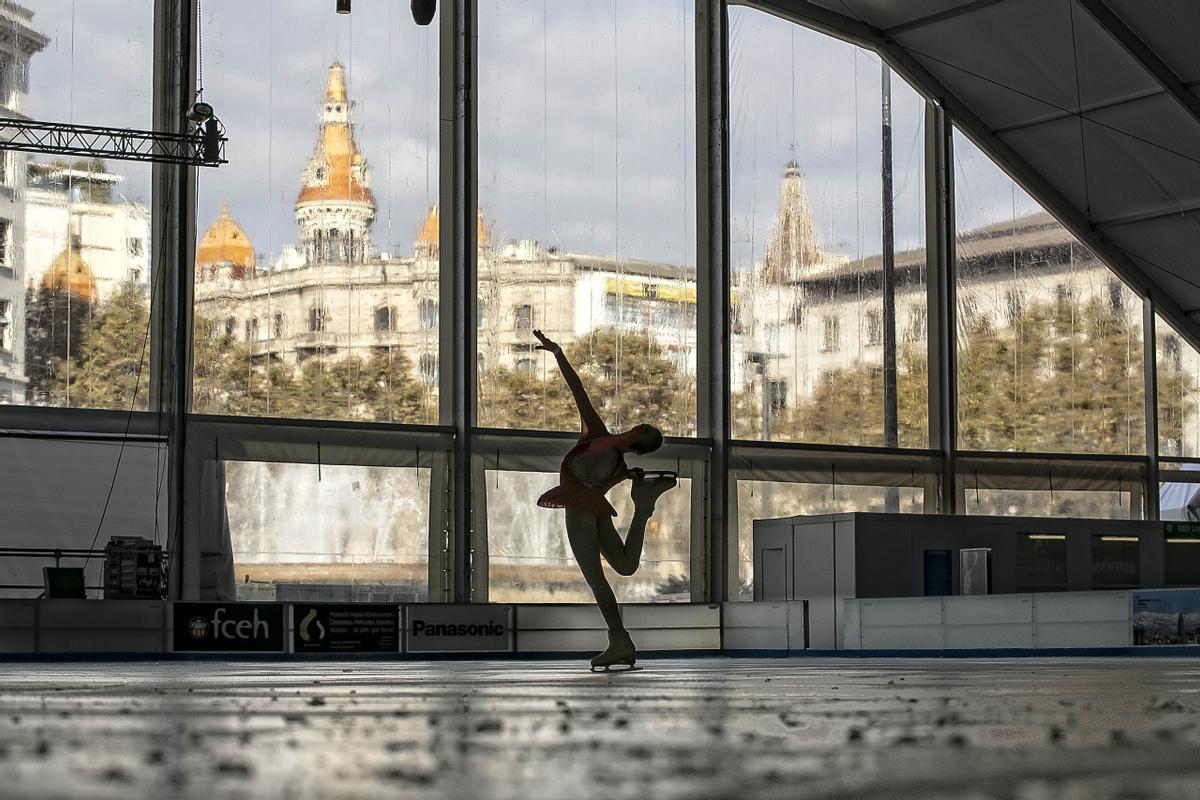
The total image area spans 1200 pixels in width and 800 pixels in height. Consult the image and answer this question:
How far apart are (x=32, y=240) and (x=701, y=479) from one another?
11285mm

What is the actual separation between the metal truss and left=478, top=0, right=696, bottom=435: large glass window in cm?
502

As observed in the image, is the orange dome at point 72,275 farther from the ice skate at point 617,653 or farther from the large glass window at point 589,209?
the ice skate at point 617,653

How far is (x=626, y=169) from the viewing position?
27047mm

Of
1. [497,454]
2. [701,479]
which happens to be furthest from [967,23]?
[497,454]

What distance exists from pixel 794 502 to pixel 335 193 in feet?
31.2

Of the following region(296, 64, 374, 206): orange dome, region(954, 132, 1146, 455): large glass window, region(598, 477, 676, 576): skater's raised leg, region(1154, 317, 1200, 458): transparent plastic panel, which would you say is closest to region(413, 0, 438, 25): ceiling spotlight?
region(598, 477, 676, 576): skater's raised leg

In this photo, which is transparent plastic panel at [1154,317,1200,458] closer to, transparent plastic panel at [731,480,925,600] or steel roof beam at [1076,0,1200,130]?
transparent plastic panel at [731,480,925,600]

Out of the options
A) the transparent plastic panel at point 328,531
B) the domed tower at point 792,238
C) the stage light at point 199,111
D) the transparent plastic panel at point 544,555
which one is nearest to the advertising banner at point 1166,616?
the transparent plastic panel at point 544,555

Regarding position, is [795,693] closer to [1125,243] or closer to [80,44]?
[80,44]

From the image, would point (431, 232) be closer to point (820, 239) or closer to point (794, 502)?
point (820, 239)

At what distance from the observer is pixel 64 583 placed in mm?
21531

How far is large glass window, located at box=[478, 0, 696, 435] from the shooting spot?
25.8 metres

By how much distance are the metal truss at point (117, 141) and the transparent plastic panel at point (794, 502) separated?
10574 millimetres

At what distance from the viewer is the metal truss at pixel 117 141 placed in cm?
2188
